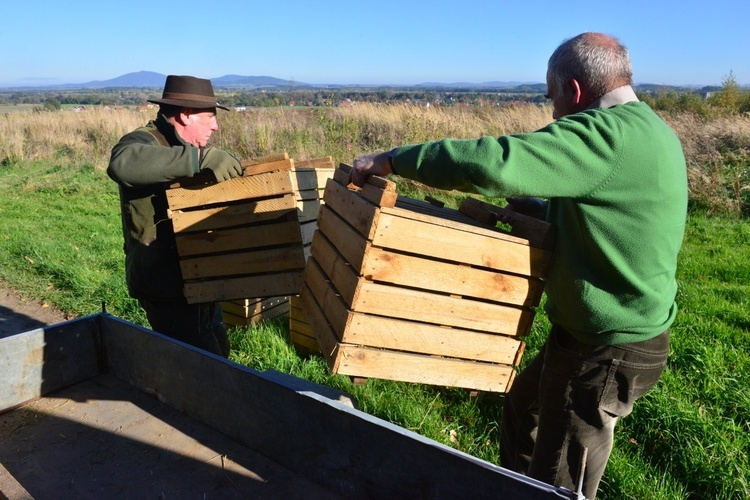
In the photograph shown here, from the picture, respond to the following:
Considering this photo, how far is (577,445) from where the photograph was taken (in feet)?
8.07

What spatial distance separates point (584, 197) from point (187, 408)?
2.10m

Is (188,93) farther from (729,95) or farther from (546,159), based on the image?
(729,95)

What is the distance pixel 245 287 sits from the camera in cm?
341

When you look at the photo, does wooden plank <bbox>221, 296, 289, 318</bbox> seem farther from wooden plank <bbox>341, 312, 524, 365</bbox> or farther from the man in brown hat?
wooden plank <bbox>341, 312, 524, 365</bbox>

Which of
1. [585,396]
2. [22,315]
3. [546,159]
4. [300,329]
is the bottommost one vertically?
[22,315]

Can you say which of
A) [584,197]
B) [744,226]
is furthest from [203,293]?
[744,226]

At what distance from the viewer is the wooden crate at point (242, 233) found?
3.29 m

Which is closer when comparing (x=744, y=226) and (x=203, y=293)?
(x=203, y=293)

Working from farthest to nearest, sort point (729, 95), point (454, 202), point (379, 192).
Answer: point (729, 95) < point (454, 202) < point (379, 192)

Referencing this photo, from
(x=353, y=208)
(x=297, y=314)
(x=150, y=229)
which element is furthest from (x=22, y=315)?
(x=353, y=208)

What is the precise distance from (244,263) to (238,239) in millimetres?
140

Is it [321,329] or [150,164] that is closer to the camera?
[321,329]

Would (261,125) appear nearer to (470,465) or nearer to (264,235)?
(264,235)

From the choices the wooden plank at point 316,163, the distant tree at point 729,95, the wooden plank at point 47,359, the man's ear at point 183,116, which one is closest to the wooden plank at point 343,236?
the wooden plank at point 316,163
